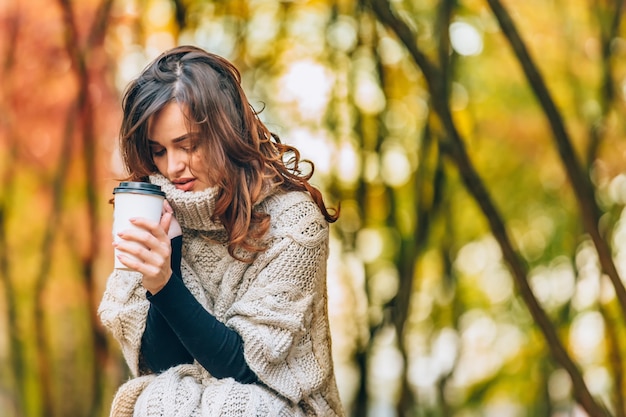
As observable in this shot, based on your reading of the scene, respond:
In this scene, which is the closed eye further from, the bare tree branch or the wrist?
the bare tree branch

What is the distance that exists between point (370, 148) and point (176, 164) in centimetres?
331

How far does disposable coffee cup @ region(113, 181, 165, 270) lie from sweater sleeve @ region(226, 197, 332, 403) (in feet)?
0.92

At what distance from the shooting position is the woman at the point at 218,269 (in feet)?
5.68

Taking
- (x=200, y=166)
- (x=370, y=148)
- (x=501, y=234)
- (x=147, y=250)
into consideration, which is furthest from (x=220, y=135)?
(x=370, y=148)

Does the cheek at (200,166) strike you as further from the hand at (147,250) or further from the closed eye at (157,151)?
the hand at (147,250)

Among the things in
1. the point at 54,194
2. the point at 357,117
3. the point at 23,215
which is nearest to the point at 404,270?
the point at 357,117

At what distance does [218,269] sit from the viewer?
1894 mm

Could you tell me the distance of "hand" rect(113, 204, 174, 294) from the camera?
1.60m

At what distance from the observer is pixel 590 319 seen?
6.59m

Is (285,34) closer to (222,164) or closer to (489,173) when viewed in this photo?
(489,173)

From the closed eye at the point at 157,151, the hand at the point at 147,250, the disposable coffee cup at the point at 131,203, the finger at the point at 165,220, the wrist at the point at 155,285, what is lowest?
the wrist at the point at 155,285

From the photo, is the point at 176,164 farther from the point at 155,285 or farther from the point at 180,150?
the point at 155,285

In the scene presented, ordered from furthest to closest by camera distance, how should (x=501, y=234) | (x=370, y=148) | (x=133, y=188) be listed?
(x=370, y=148) → (x=501, y=234) → (x=133, y=188)

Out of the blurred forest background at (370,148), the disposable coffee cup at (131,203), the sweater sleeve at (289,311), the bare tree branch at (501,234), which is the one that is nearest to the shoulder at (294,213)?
the sweater sleeve at (289,311)
